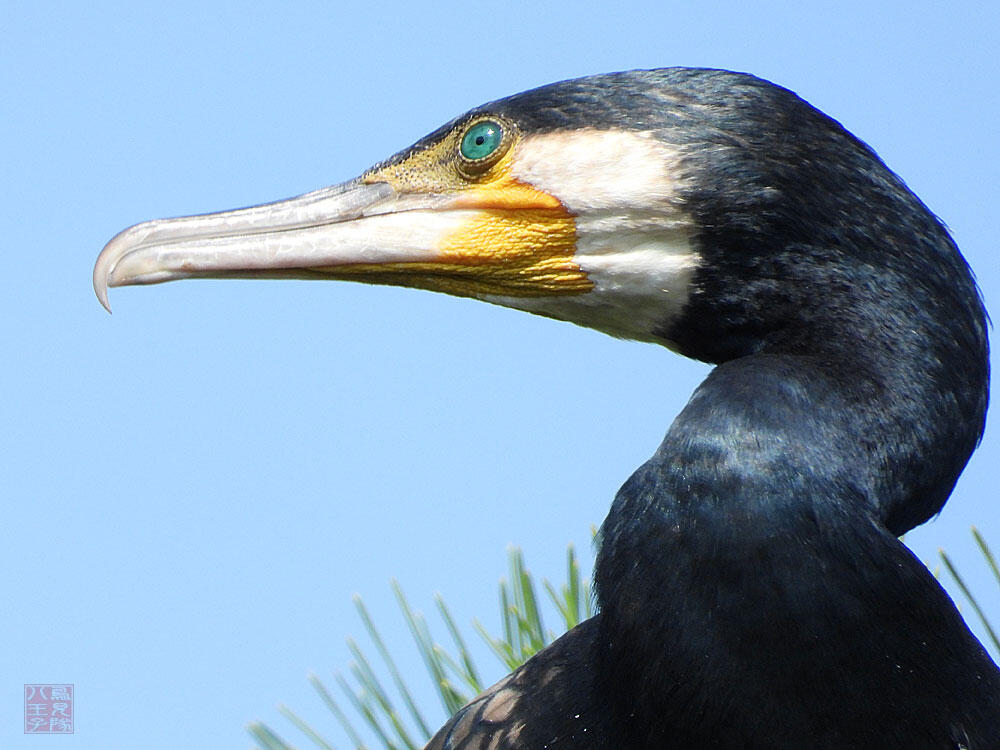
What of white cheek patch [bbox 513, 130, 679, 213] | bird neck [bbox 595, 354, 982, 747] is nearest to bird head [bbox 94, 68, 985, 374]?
white cheek patch [bbox 513, 130, 679, 213]

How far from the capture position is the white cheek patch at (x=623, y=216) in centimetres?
290

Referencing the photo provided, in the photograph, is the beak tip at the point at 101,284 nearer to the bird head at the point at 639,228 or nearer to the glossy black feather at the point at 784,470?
the bird head at the point at 639,228

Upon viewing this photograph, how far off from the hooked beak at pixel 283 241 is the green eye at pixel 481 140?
0.39 ft

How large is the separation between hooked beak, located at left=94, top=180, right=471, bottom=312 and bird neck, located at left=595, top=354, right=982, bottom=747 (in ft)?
2.64

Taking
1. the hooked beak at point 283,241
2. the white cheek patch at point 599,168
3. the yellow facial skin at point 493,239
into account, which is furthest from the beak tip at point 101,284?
the white cheek patch at point 599,168

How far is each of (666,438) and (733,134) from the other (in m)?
0.65

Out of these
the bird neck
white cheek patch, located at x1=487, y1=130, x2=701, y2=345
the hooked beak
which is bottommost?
the bird neck

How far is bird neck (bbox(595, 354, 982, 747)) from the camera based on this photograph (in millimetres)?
2449

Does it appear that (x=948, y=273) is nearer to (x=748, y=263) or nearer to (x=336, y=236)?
(x=748, y=263)

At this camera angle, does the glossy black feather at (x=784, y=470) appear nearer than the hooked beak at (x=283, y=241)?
Yes

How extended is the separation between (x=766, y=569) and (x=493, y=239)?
1.02 m

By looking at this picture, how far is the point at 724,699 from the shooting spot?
8.16ft

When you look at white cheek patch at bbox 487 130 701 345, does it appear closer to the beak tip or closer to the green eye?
the green eye

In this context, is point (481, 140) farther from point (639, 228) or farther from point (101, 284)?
point (101, 284)
